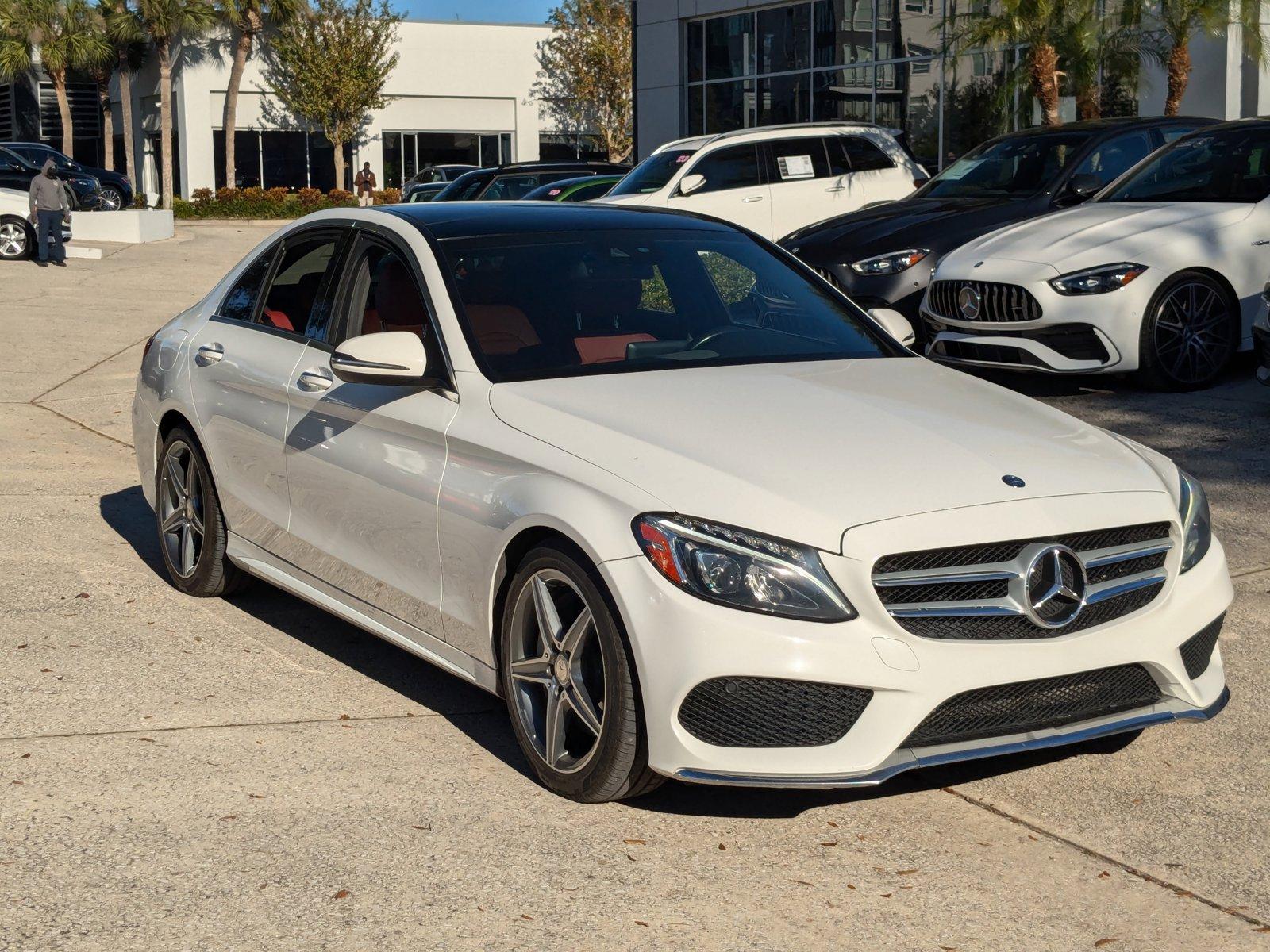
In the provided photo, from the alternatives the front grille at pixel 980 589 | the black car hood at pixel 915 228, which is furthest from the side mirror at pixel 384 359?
the black car hood at pixel 915 228

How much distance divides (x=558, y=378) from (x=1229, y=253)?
682 centimetres

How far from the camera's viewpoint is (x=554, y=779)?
439 cm

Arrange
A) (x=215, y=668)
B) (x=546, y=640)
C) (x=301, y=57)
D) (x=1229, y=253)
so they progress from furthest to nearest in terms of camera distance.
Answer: (x=301, y=57) → (x=1229, y=253) → (x=215, y=668) → (x=546, y=640)

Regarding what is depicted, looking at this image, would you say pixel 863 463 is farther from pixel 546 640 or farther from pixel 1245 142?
pixel 1245 142

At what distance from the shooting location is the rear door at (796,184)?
17.3 m

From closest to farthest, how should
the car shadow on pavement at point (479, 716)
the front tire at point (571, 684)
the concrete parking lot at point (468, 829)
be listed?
1. the concrete parking lot at point (468, 829)
2. the front tire at point (571, 684)
3. the car shadow on pavement at point (479, 716)

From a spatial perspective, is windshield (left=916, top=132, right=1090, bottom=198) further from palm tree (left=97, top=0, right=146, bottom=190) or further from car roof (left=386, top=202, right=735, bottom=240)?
palm tree (left=97, top=0, right=146, bottom=190)

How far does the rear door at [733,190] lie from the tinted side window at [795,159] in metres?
0.17

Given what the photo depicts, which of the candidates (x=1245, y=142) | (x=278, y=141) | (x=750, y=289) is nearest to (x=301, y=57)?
(x=278, y=141)

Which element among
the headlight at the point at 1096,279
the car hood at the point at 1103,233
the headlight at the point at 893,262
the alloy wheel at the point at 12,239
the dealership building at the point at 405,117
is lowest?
the headlight at the point at 1096,279

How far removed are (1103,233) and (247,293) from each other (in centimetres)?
608

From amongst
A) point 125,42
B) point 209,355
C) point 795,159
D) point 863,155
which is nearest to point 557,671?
point 209,355

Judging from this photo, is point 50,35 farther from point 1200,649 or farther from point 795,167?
point 1200,649

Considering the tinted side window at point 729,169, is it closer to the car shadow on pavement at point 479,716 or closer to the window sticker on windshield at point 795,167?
the window sticker on windshield at point 795,167
